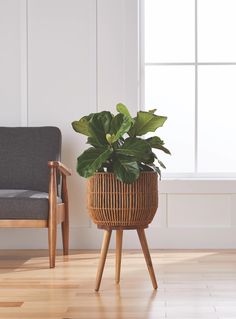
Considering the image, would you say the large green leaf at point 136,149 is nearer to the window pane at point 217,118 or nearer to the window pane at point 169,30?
the window pane at point 217,118

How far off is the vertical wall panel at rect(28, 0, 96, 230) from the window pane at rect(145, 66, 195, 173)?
496mm

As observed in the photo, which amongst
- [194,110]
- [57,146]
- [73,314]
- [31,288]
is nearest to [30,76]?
[57,146]

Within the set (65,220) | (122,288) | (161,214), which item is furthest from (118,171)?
(161,214)

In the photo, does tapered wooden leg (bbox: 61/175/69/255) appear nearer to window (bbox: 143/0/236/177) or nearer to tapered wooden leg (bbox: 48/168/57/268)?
tapered wooden leg (bbox: 48/168/57/268)

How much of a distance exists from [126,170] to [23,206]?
1.09 meters

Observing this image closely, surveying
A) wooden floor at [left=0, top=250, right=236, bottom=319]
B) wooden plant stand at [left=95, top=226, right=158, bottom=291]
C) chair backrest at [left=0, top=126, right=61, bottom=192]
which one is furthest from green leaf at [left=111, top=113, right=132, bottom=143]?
chair backrest at [left=0, top=126, right=61, bottom=192]

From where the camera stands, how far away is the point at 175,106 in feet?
17.5

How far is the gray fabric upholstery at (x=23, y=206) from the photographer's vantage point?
14.1ft

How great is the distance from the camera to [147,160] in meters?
3.66

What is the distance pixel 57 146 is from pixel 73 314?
2071 mm

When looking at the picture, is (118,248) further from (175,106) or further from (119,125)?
(175,106)

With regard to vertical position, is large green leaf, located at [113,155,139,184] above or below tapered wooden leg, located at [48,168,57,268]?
above

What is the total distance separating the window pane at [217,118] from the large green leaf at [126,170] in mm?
1887

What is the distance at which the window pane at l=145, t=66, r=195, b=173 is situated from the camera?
5.32 metres
